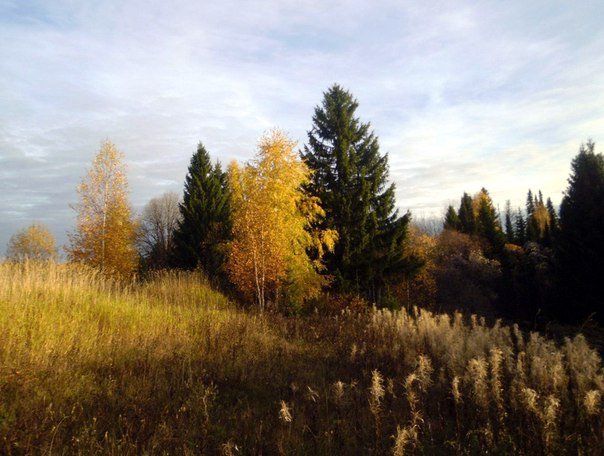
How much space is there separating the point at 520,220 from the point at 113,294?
194 ft

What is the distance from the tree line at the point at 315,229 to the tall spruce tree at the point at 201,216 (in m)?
0.07

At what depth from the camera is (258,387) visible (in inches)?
237

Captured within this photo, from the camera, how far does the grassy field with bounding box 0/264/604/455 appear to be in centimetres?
386

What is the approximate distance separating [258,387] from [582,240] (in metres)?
25.9

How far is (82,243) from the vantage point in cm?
2058

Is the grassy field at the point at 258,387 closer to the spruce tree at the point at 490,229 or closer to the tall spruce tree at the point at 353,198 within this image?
the tall spruce tree at the point at 353,198

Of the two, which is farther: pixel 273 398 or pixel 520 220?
pixel 520 220

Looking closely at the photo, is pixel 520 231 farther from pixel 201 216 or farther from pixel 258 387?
pixel 258 387

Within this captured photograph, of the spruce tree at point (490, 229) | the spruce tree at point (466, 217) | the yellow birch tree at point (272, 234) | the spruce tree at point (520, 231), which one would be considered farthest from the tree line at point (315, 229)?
the spruce tree at point (520, 231)

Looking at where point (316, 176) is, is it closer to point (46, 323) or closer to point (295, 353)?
point (295, 353)

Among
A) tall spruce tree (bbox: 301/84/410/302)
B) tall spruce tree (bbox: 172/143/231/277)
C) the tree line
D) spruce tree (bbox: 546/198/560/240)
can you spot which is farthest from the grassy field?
spruce tree (bbox: 546/198/560/240)

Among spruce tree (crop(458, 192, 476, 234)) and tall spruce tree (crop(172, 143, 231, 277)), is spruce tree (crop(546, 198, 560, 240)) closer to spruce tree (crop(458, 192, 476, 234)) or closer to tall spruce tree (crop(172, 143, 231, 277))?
spruce tree (crop(458, 192, 476, 234))

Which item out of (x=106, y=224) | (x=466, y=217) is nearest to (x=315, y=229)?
(x=106, y=224)

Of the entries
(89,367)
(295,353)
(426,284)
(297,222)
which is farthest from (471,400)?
(426,284)
